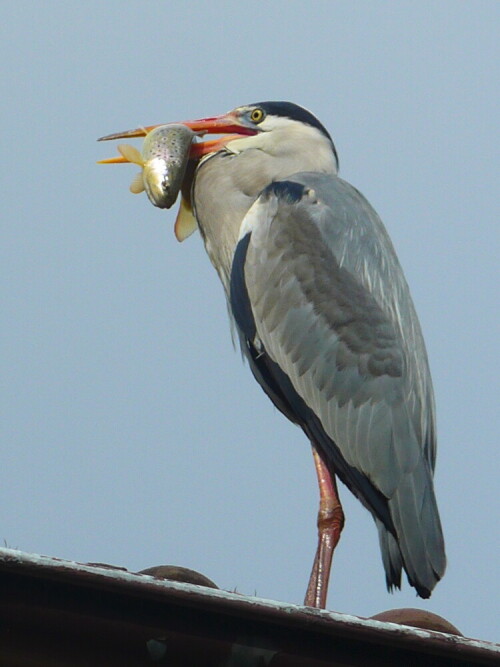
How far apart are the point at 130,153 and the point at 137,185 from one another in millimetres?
120

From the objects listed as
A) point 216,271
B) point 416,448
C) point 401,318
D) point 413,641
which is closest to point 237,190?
point 216,271

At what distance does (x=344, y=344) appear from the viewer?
3723 mm

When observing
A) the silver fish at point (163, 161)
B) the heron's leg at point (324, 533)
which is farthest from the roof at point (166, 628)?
the silver fish at point (163, 161)

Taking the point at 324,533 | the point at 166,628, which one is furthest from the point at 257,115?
the point at 166,628

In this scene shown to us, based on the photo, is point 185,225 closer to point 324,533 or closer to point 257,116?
point 257,116

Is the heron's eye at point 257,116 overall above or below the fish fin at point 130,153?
above

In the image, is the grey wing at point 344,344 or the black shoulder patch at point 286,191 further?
the black shoulder patch at point 286,191

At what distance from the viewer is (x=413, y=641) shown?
1.67 m

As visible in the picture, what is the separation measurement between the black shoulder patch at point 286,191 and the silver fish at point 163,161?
1.04 feet

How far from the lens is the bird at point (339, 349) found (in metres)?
3.51

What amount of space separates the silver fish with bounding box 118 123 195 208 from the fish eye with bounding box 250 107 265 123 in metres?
0.43

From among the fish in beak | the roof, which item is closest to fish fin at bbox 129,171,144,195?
the fish in beak

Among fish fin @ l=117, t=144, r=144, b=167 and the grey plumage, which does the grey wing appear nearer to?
the grey plumage

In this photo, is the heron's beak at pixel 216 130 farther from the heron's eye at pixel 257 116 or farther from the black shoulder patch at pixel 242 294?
the black shoulder patch at pixel 242 294
